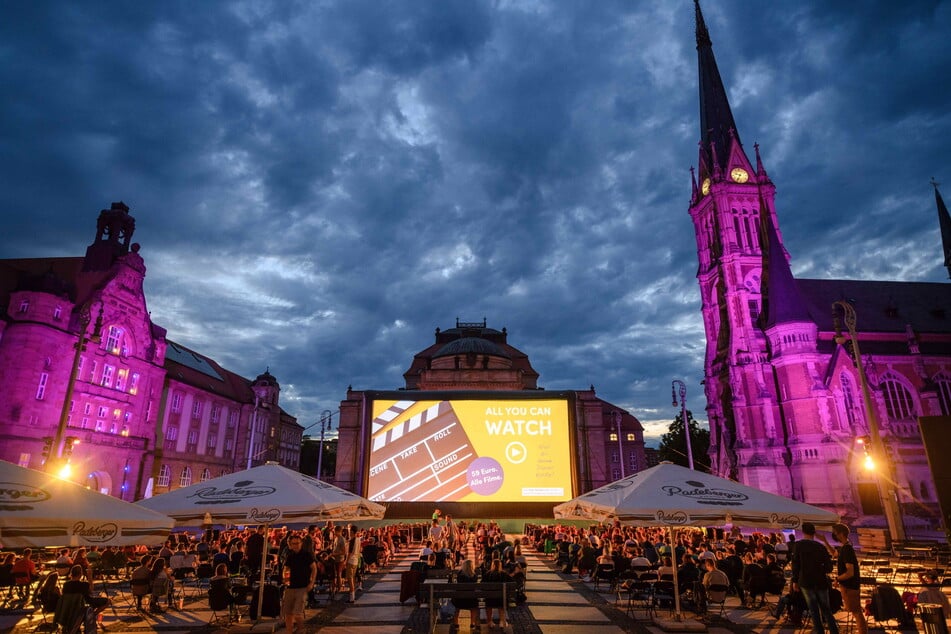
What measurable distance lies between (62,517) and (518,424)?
2635 centimetres

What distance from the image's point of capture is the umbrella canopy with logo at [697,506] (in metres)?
8.35

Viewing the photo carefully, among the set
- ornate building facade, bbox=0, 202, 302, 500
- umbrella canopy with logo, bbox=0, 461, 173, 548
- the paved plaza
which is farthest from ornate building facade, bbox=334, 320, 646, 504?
umbrella canopy with logo, bbox=0, 461, 173, 548

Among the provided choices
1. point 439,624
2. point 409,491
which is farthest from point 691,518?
point 409,491

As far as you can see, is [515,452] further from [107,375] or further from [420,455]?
[107,375]

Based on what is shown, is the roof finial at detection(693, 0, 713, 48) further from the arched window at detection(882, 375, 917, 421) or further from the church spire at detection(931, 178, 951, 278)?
the arched window at detection(882, 375, 917, 421)

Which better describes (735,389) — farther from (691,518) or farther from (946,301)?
(691,518)

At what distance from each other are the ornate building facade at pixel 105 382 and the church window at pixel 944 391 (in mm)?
57272

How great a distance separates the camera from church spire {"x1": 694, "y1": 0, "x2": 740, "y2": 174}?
56.2 metres

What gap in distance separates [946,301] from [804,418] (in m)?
27.8

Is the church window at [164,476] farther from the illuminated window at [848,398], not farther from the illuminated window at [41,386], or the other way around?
the illuminated window at [848,398]

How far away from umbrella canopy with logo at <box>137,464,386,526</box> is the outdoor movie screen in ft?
65.1

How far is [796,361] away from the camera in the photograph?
41500mm

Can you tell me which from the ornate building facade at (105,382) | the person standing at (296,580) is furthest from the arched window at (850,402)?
the ornate building facade at (105,382)

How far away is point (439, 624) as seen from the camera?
9266mm
